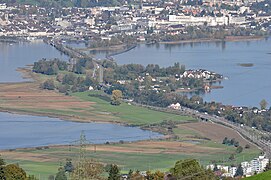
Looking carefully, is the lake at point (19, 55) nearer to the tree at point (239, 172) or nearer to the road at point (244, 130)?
the road at point (244, 130)

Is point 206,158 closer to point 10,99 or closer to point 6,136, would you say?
point 6,136

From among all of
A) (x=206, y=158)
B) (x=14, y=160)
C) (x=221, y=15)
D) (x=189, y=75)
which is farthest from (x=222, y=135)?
(x=221, y=15)

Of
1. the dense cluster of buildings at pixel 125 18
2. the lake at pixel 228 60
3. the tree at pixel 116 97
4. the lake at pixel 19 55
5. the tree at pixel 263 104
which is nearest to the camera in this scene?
the tree at pixel 263 104

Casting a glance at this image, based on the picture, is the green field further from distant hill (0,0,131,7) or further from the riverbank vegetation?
distant hill (0,0,131,7)

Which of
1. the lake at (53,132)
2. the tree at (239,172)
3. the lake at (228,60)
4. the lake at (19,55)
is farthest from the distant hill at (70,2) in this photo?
the tree at (239,172)

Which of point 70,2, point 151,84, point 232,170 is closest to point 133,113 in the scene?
point 151,84

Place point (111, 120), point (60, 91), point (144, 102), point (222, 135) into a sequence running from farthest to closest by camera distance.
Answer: point (60, 91)
point (144, 102)
point (111, 120)
point (222, 135)
